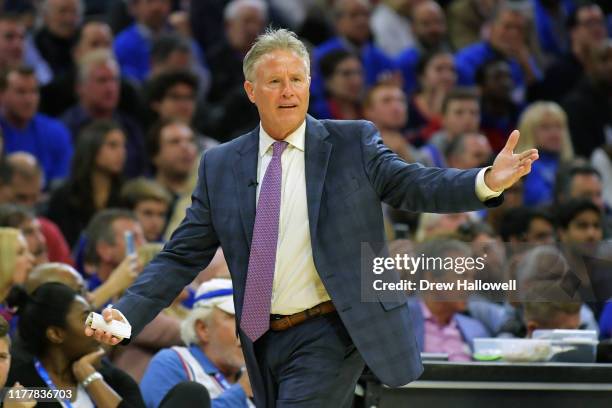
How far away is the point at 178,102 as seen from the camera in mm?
10055

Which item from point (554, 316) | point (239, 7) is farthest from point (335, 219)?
point (239, 7)

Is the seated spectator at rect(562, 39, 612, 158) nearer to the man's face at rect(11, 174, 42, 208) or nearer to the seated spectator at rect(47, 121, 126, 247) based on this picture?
the seated spectator at rect(47, 121, 126, 247)

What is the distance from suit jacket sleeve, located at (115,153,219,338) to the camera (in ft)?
14.4

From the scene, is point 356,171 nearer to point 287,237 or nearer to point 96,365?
point 287,237

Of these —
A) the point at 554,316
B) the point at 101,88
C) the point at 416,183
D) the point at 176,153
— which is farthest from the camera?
the point at 101,88

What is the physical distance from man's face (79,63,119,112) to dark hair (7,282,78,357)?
14.9ft

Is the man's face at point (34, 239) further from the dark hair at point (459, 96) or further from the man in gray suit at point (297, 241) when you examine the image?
the dark hair at point (459, 96)

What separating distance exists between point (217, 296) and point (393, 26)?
6.98 metres

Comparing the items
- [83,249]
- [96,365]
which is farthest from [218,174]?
[83,249]

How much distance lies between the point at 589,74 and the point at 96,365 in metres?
7.44

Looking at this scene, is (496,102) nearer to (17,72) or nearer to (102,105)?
(102,105)

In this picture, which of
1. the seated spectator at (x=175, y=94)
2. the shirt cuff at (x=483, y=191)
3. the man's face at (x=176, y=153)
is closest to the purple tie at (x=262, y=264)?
the shirt cuff at (x=483, y=191)

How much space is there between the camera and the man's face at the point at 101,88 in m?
9.87

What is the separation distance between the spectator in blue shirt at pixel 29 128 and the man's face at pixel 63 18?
5.13ft
